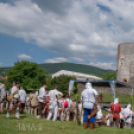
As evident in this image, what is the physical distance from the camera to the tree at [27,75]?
49.4 m

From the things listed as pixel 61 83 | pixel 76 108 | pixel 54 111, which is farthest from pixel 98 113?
pixel 61 83

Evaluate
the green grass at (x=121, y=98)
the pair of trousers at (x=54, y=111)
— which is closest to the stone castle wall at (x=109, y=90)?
the green grass at (x=121, y=98)

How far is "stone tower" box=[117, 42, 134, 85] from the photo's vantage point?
28469 millimetres

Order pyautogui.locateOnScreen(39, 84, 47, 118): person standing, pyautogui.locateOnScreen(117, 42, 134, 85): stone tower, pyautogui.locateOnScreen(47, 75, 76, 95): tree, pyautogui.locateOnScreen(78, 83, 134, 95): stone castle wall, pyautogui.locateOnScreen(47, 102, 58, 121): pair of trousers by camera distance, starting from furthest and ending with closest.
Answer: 1. pyautogui.locateOnScreen(47, 75, 76, 95): tree
2. pyautogui.locateOnScreen(117, 42, 134, 85): stone tower
3. pyautogui.locateOnScreen(78, 83, 134, 95): stone castle wall
4. pyautogui.locateOnScreen(39, 84, 47, 118): person standing
5. pyautogui.locateOnScreen(47, 102, 58, 121): pair of trousers

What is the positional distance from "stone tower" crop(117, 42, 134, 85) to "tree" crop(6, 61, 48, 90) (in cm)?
2562

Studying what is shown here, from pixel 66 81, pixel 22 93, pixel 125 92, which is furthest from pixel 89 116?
pixel 66 81

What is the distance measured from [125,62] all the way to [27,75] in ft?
99.3

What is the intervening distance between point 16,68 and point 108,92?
31200mm

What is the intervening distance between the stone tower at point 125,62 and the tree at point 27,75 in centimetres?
2562

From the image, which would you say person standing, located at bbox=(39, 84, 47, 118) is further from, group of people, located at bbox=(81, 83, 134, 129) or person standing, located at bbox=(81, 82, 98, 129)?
person standing, located at bbox=(81, 82, 98, 129)

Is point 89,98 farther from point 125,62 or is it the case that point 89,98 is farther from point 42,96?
point 125,62

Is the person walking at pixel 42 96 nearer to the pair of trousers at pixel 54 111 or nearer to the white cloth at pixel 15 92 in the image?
the pair of trousers at pixel 54 111

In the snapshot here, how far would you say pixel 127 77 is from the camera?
28719 millimetres

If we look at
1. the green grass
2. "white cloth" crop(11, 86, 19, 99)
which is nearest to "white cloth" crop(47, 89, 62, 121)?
"white cloth" crop(11, 86, 19, 99)
